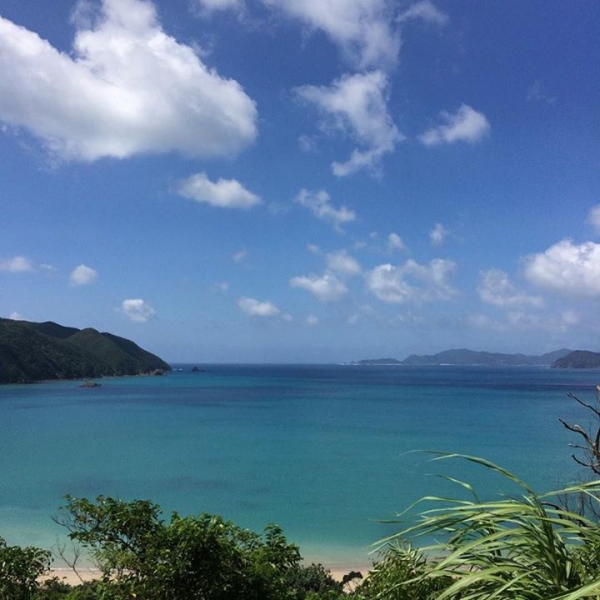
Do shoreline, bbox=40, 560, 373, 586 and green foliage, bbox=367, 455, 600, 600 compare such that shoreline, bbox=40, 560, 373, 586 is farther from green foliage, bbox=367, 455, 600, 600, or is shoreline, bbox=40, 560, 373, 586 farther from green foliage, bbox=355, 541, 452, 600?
green foliage, bbox=367, 455, 600, 600

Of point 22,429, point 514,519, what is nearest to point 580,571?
point 514,519

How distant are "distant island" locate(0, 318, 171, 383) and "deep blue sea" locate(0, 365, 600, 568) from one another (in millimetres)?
45089

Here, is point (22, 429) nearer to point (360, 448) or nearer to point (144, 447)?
point (144, 447)

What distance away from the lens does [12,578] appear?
5.73 meters

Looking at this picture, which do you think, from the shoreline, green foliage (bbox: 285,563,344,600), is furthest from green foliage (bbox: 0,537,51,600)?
the shoreline

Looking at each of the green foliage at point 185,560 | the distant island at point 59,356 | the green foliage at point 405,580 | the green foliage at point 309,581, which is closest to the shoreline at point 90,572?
the green foliage at point 309,581

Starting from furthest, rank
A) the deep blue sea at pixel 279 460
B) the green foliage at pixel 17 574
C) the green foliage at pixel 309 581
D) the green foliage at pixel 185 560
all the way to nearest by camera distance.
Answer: the deep blue sea at pixel 279 460 → the green foliage at pixel 309 581 → the green foliage at pixel 17 574 → the green foliage at pixel 185 560

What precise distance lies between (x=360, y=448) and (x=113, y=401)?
42.6 metres

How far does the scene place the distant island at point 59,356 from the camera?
9819 centimetres

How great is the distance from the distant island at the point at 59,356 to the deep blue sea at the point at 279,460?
45.1 m

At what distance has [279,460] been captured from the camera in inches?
1145

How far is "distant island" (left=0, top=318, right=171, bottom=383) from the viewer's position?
98.2 m

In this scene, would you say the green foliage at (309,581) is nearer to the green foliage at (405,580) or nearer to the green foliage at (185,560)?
the green foliage at (185,560)

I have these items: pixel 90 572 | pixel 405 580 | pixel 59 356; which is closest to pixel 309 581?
pixel 90 572
